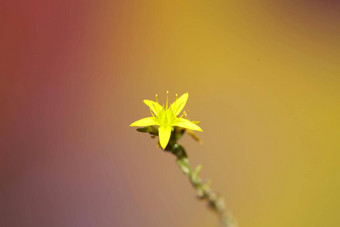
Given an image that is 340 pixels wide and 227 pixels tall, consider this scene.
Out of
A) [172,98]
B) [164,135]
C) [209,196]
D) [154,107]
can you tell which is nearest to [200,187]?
[209,196]

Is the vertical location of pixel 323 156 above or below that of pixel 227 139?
below

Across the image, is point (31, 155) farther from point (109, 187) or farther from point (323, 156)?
point (323, 156)

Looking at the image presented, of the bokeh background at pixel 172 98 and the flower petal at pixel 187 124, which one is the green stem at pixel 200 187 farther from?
the bokeh background at pixel 172 98

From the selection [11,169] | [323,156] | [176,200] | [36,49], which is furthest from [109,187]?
[323,156]

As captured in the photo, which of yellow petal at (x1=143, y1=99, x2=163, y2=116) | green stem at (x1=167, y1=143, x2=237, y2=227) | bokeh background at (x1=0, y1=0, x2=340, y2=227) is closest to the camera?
green stem at (x1=167, y1=143, x2=237, y2=227)

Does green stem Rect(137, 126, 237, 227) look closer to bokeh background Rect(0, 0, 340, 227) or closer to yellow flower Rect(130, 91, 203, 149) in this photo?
yellow flower Rect(130, 91, 203, 149)

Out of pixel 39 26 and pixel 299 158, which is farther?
pixel 39 26

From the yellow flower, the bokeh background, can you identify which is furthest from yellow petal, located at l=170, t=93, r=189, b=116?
the bokeh background
